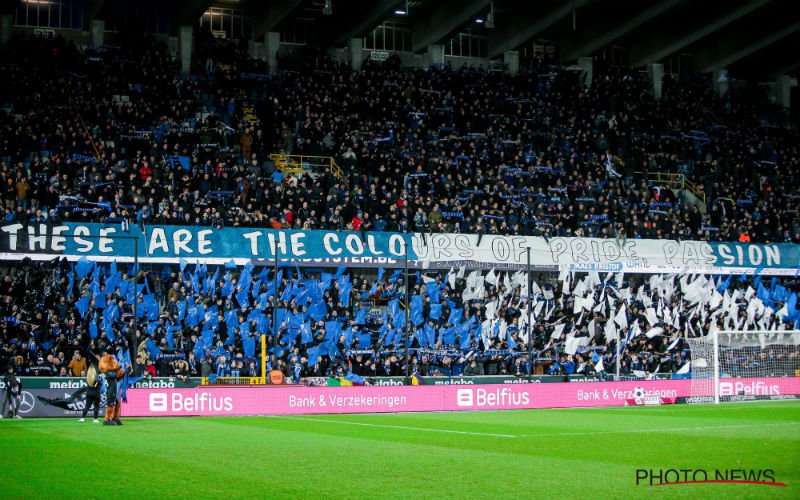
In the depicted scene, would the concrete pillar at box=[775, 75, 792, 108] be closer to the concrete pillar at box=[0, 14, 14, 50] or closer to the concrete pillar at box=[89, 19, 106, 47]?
the concrete pillar at box=[89, 19, 106, 47]

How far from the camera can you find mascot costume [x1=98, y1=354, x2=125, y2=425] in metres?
21.2

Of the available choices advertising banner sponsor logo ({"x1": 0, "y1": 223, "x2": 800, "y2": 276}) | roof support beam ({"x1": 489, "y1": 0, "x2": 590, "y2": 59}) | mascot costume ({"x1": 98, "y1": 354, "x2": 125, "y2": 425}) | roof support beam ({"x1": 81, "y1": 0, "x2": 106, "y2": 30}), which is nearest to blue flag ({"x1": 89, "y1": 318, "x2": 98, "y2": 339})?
advertising banner sponsor logo ({"x1": 0, "y1": 223, "x2": 800, "y2": 276})

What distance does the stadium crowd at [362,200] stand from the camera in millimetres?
31359

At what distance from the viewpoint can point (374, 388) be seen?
29547 millimetres

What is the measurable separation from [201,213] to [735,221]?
81.7 feet

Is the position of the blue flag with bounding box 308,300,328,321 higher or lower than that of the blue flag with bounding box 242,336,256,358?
higher

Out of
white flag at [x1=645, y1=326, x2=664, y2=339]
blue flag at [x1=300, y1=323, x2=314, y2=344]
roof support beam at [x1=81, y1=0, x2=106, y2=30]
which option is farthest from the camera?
roof support beam at [x1=81, y1=0, x2=106, y2=30]

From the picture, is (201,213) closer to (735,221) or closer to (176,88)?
(176,88)

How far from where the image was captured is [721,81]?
57594mm

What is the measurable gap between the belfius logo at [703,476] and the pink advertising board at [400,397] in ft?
55.3

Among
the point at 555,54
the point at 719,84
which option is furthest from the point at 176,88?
the point at 719,84

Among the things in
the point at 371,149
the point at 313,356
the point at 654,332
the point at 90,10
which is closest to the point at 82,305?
the point at 313,356

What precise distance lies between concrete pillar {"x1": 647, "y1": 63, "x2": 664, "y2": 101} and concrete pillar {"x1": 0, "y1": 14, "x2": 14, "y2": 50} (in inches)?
1342

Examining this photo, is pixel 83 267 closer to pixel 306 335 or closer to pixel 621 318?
pixel 306 335
